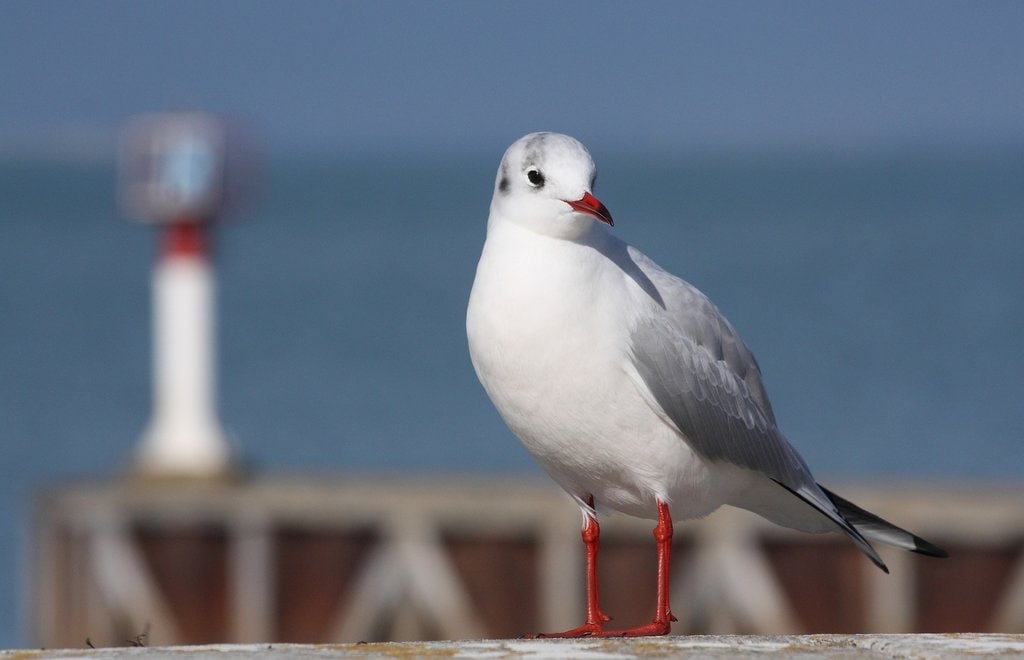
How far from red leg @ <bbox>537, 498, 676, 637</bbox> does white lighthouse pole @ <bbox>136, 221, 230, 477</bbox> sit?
1140cm

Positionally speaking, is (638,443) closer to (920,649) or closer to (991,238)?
(920,649)

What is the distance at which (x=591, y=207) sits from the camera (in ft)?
17.5

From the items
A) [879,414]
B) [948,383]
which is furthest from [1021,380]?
[879,414]

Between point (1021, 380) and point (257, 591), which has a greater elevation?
point (1021, 380)

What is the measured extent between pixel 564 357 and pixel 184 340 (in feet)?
41.0

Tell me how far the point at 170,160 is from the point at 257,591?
5.68 meters

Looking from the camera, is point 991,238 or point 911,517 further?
point 991,238

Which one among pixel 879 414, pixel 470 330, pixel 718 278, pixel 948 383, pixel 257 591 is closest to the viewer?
pixel 470 330

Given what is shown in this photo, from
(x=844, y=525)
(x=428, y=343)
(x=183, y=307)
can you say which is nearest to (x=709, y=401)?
(x=844, y=525)

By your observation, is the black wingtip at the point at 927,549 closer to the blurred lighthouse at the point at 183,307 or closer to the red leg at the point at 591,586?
the red leg at the point at 591,586

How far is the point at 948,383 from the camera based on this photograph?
4175 centimetres

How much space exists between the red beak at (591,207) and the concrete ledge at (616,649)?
121 cm

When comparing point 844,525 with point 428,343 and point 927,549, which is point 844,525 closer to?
point 927,549

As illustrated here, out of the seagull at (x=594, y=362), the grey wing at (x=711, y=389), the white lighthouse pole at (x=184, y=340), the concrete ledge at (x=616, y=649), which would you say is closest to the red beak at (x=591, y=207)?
the seagull at (x=594, y=362)
